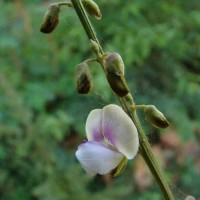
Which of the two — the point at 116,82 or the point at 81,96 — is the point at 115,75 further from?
the point at 81,96

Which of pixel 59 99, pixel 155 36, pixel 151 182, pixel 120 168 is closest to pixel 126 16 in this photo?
pixel 155 36

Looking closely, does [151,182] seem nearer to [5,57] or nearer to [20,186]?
[20,186]

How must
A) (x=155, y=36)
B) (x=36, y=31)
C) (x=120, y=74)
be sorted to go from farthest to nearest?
(x=36, y=31) → (x=155, y=36) → (x=120, y=74)

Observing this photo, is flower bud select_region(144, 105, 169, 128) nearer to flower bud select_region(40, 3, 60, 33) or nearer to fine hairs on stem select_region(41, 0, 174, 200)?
fine hairs on stem select_region(41, 0, 174, 200)

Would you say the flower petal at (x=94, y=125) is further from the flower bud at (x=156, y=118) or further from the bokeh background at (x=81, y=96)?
the bokeh background at (x=81, y=96)

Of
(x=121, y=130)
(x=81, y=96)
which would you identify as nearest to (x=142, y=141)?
(x=121, y=130)
